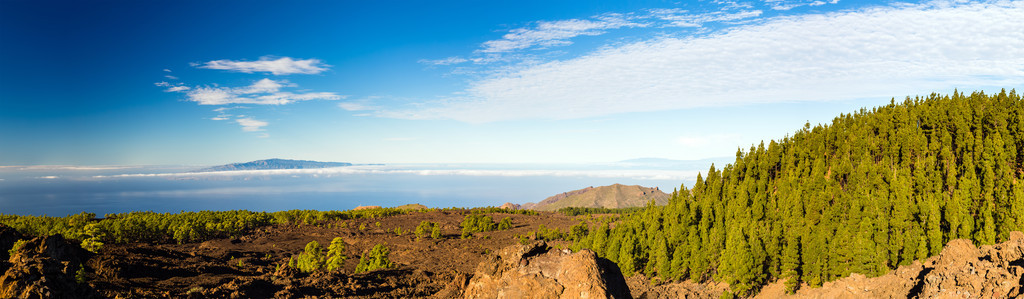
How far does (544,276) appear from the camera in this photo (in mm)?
14805

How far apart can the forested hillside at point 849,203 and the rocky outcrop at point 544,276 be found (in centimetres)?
2525

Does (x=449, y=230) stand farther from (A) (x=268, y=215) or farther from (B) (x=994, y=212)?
(B) (x=994, y=212)

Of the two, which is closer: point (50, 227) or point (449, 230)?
point (50, 227)

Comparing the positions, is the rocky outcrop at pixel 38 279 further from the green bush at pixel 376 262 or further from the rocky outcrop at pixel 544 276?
the green bush at pixel 376 262

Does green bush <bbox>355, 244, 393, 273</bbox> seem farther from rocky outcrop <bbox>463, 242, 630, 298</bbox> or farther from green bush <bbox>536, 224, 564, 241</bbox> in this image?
green bush <bbox>536, 224, 564, 241</bbox>

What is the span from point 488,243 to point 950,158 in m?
47.9

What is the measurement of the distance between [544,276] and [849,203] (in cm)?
3690

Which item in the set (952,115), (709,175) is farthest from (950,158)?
(709,175)

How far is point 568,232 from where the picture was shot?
6869 cm

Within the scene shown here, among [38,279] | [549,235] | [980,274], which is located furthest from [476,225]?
Result: [38,279]

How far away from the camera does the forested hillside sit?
33875 millimetres

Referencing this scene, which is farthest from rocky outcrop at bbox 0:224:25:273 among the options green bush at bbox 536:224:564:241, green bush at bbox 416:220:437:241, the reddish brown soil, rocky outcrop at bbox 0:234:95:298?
green bush at bbox 536:224:564:241

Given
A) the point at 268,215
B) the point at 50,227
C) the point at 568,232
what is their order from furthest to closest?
1. the point at 268,215
2. the point at 568,232
3. the point at 50,227

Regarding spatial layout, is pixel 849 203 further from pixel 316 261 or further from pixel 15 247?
pixel 15 247
